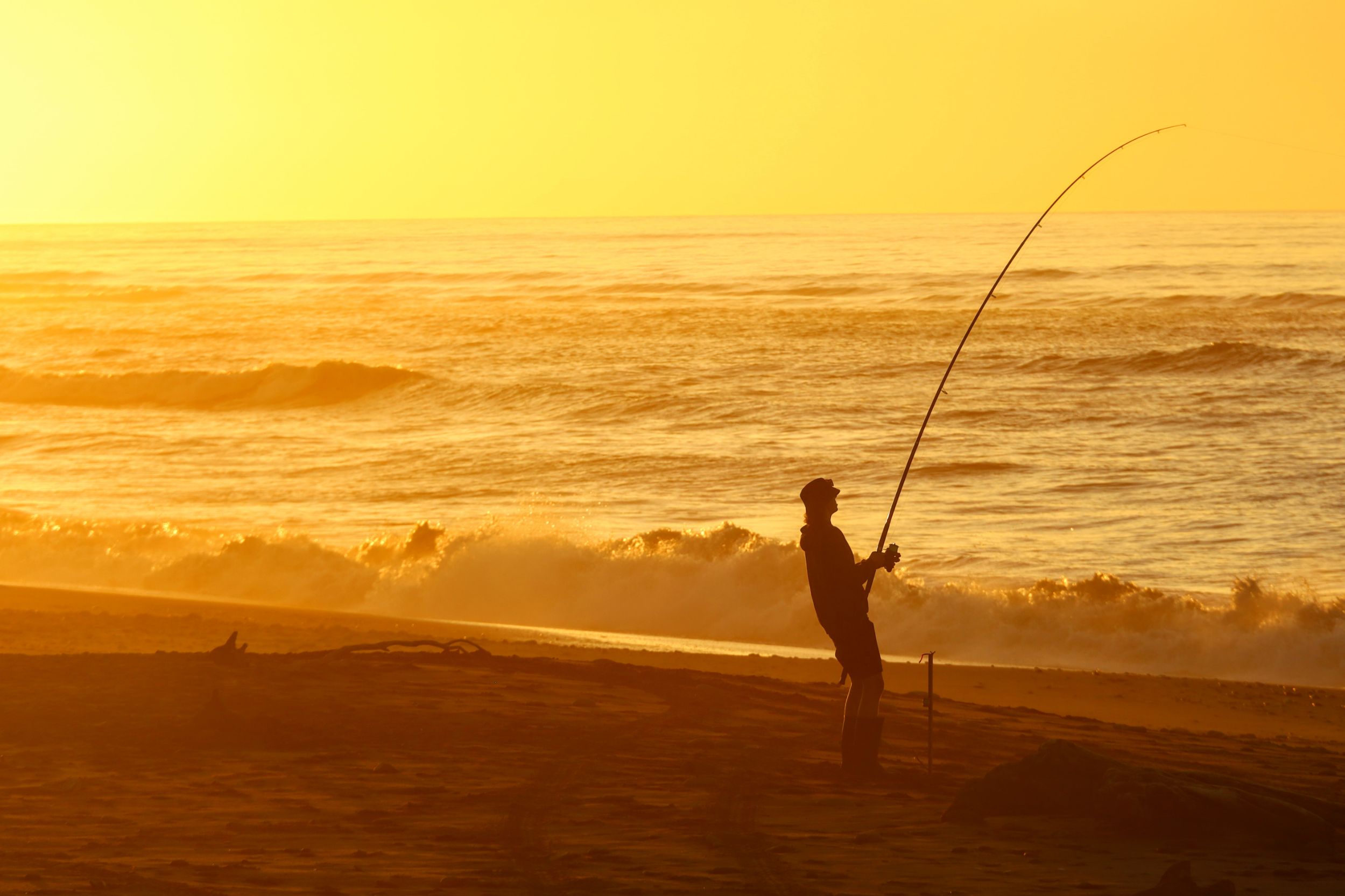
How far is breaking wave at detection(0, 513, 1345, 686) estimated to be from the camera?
10.4 meters

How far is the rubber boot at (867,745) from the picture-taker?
217 inches

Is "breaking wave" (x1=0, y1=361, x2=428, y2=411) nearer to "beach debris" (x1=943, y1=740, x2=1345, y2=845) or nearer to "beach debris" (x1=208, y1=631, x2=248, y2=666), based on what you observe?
"beach debris" (x1=208, y1=631, x2=248, y2=666)

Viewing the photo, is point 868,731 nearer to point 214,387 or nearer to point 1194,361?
point 1194,361

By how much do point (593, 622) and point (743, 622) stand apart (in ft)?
4.59

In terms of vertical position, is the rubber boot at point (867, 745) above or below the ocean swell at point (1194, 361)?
below

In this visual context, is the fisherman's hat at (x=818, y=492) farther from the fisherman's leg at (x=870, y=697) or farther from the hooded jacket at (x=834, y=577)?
the fisherman's leg at (x=870, y=697)

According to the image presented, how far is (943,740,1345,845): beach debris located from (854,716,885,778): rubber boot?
0.58m

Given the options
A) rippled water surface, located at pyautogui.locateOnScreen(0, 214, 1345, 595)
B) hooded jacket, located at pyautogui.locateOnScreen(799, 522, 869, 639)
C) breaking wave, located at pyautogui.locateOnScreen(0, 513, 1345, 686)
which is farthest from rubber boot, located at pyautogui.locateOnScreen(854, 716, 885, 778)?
rippled water surface, located at pyautogui.locateOnScreen(0, 214, 1345, 595)

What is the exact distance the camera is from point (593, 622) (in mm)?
12070

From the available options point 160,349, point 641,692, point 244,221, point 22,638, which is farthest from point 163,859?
point 244,221

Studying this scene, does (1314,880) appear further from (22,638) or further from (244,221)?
(244,221)

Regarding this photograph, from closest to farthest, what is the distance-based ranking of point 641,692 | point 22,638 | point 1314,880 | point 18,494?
1. point 1314,880
2. point 641,692
3. point 22,638
4. point 18,494

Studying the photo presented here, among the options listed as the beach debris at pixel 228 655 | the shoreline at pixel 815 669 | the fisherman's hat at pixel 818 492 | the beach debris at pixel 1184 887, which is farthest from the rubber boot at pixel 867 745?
the beach debris at pixel 228 655

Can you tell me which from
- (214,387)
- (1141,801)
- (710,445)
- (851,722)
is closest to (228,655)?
(851,722)
